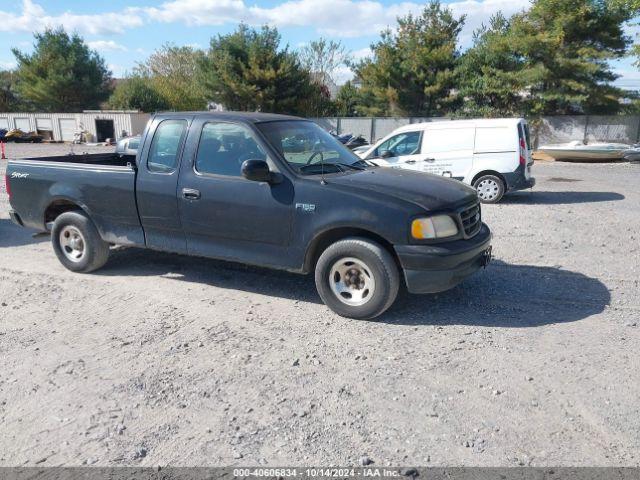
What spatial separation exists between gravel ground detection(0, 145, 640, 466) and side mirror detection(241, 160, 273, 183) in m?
1.31

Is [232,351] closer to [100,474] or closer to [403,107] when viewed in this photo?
[100,474]

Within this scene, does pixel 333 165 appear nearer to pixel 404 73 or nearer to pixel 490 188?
pixel 490 188

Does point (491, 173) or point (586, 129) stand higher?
point (586, 129)

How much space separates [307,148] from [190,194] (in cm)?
129

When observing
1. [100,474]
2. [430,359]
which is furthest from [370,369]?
[100,474]

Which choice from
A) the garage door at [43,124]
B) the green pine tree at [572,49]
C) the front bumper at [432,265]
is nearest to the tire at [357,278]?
the front bumper at [432,265]

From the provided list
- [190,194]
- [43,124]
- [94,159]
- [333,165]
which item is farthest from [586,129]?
[43,124]

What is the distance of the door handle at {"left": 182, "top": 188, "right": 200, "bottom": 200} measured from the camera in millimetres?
5430

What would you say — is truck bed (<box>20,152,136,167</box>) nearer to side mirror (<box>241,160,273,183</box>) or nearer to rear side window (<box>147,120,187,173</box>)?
rear side window (<box>147,120,187,173</box>)

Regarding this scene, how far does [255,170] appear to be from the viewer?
4.90 metres

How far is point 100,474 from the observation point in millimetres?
2896

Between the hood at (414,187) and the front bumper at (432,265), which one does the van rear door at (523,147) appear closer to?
the hood at (414,187)

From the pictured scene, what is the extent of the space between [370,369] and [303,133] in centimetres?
281

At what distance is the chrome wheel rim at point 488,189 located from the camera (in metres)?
11.4
